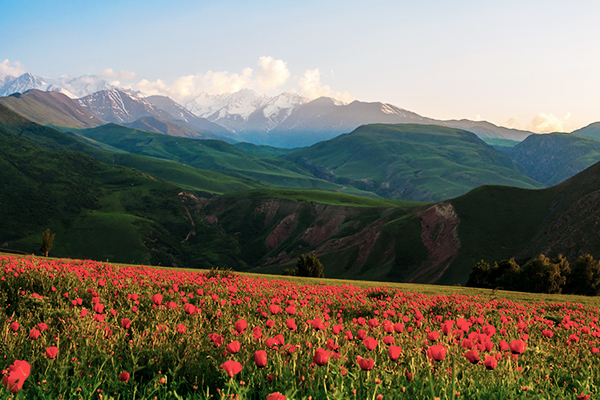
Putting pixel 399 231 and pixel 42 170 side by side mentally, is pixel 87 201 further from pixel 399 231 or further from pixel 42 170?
pixel 399 231

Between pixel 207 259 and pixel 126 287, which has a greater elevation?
pixel 126 287

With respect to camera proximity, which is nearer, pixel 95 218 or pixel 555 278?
pixel 555 278

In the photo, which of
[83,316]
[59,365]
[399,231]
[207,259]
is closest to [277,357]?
[59,365]

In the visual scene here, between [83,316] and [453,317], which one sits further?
[453,317]

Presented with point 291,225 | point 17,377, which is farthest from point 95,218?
point 17,377

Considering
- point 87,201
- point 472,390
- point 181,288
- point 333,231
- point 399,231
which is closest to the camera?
point 472,390

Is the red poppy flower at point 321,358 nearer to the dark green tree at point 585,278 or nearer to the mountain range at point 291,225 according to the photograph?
the dark green tree at point 585,278

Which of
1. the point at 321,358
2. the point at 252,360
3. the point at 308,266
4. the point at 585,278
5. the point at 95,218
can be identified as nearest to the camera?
the point at 321,358

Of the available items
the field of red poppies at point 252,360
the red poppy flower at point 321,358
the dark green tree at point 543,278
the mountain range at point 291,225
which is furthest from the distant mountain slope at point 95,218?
the red poppy flower at point 321,358

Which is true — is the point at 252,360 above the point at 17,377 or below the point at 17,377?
below

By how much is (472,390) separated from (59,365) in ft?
18.0

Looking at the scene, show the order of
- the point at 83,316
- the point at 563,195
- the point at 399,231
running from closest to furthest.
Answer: the point at 83,316, the point at 563,195, the point at 399,231

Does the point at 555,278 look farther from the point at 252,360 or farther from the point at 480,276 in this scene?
the point at 252,360

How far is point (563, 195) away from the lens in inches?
3524
